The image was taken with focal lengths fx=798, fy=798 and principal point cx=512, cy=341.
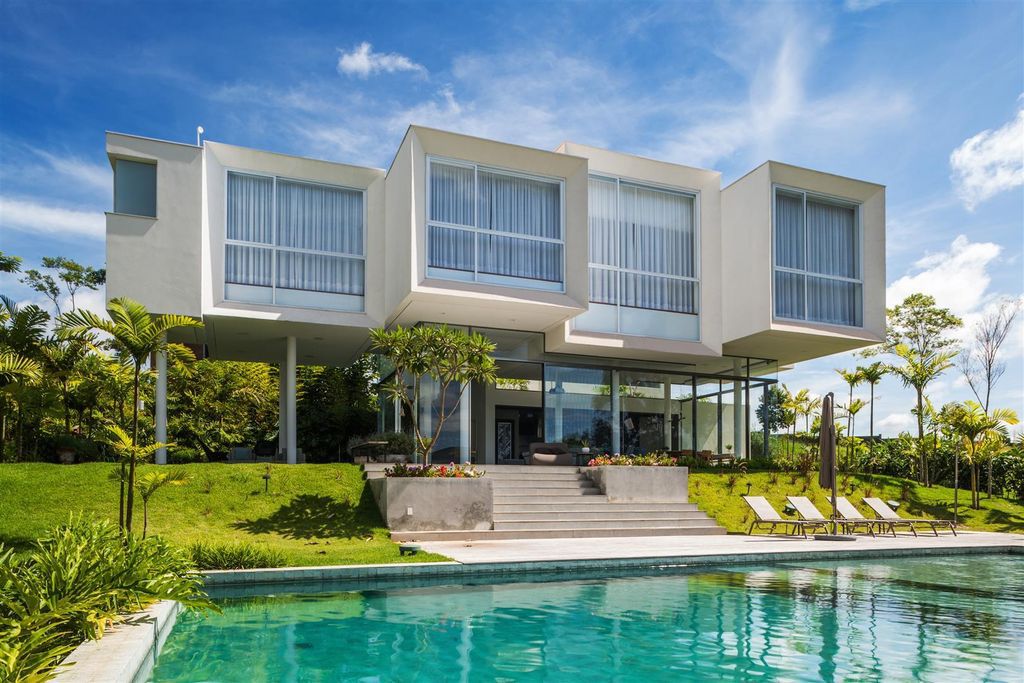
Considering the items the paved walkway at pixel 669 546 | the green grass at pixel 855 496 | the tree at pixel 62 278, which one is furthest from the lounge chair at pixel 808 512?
the tree at pixel 62 278

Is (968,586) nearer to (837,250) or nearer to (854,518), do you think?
(854,518)

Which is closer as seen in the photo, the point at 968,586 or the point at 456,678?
the point at 456,678

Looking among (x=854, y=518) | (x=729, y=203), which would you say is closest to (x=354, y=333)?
(x=729, y=203)

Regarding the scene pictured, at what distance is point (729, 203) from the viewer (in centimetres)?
2302

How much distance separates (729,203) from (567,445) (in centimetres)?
853

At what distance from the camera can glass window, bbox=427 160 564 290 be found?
1872 cm

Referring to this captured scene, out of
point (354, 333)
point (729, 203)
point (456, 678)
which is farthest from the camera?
point (729, 203)

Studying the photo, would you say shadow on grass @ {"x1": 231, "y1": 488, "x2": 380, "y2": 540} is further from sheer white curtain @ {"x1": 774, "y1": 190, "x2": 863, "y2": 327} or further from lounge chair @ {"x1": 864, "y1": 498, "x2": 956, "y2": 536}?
sheer white curtain @ {"x1": 774, "y1": 190, "x2": 863, "y2": 327}

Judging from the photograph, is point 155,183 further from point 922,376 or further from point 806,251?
point 922,376

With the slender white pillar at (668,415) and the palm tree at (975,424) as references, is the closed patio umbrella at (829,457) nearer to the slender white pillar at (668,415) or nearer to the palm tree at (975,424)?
the slender white pillar at (668,415)

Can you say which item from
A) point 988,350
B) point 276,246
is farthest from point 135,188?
point 988,350

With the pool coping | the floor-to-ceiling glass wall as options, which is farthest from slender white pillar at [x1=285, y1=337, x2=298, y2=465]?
the pool coping

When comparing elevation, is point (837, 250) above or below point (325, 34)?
below

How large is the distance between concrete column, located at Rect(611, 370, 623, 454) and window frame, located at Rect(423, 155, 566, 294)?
370 centimetres
